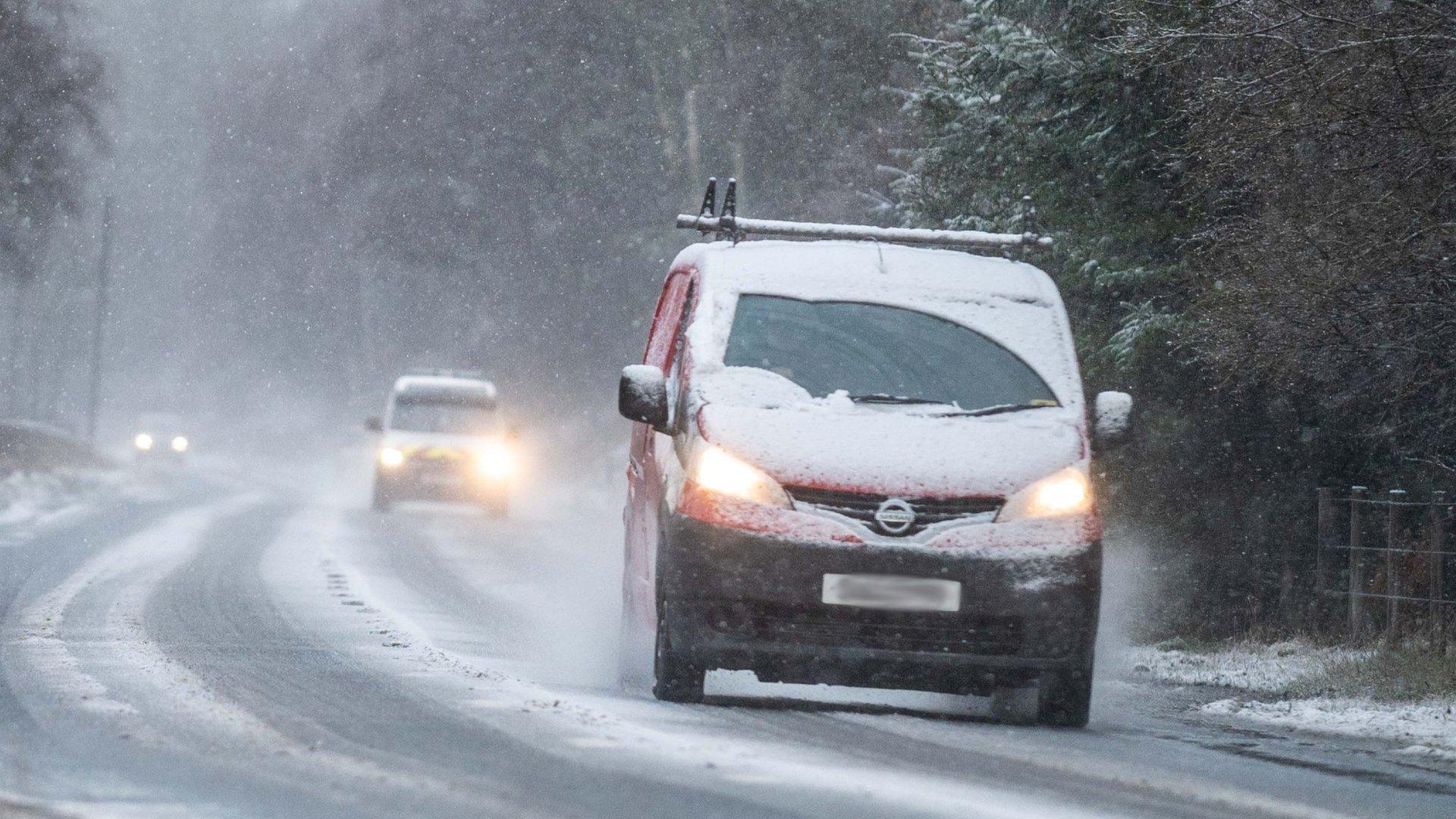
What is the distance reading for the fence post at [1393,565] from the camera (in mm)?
12337

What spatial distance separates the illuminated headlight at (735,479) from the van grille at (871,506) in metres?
0.07

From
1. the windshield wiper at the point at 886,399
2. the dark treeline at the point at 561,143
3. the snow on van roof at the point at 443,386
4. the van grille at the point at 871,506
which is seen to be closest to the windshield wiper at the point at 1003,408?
the windshield wiper at the point at 886,399

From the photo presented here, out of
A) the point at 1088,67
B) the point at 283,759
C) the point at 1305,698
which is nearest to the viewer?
the point at 283,759

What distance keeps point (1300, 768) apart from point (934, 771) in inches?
62.0

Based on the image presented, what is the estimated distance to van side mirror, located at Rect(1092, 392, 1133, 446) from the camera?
9008mm

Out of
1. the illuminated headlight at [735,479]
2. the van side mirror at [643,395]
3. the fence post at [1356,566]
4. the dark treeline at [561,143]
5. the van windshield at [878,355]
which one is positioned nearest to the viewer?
the illuminated headlight at [735,479]

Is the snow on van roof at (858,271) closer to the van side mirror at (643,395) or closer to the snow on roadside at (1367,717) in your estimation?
the van side mirror at (643,395)

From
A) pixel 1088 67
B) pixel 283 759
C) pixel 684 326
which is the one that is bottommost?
pixel 283 759

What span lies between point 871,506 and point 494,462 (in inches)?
943

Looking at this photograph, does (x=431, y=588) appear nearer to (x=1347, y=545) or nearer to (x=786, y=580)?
(x=1347, y=545)

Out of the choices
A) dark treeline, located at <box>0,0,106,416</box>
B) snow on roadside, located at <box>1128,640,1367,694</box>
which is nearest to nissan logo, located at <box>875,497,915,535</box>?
snow on roadside, located at <box>1128,640,1367,694</box>

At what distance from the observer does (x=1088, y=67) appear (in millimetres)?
15328

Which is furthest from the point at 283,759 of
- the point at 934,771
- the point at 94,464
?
the point at 94,464

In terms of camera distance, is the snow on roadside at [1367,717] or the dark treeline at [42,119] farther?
the dark treeline at [42,119]
